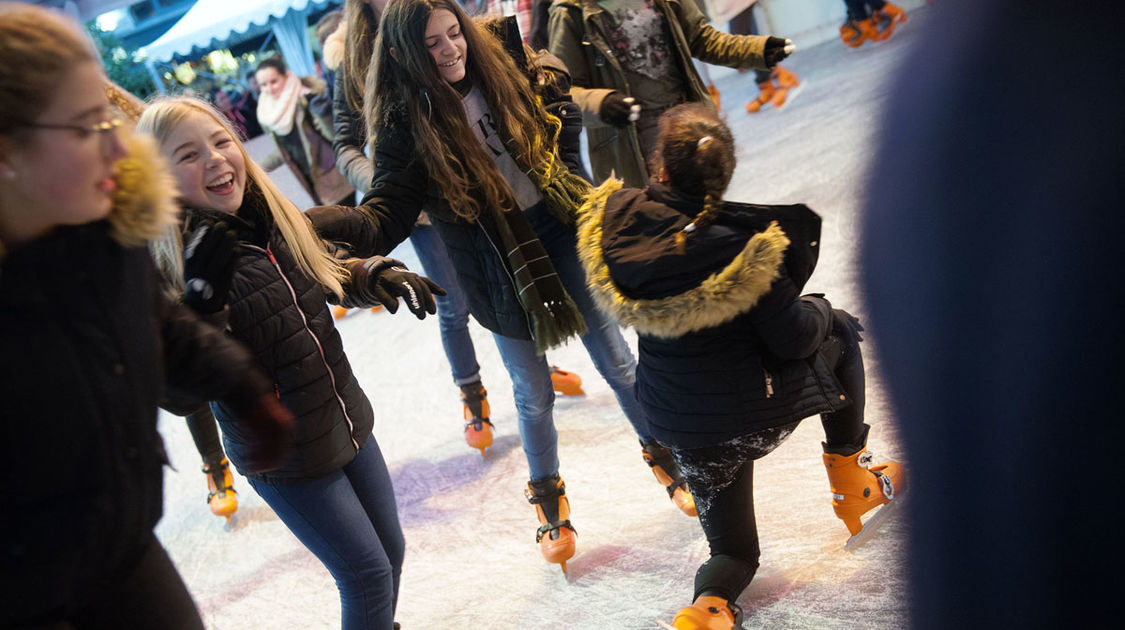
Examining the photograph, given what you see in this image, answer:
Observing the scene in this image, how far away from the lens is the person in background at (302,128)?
5098mm

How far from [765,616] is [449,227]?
4.10ft

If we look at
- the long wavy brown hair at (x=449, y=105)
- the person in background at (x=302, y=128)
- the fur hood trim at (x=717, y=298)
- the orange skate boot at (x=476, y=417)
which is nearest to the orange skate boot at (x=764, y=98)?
the person in background at (x=302, y=128)

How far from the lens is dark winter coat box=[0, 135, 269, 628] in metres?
1.07

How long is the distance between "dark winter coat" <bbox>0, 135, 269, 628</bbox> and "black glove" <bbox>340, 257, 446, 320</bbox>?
2.40 ft

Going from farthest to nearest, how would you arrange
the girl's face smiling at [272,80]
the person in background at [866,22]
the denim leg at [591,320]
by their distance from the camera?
1. the person in background at [866,22]
2. the girl's face smiling at [272,80]
3. the denim leg at [591,320]

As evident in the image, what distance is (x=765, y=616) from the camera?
83.7 inches

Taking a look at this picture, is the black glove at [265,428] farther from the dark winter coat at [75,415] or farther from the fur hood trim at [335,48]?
the fur hood trim at [335,48]

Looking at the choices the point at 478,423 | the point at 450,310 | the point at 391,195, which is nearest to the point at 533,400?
the point at 391,195

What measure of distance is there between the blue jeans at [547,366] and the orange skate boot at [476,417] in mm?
714

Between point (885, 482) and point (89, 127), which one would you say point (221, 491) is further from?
point (89, 127)

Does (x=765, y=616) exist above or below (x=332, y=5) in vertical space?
below

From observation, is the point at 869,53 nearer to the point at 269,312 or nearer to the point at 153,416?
the point at 269,312

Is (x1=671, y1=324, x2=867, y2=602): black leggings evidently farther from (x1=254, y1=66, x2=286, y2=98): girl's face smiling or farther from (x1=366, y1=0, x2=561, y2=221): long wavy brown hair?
(x1=254, y1=66, x2=286, y2=98): girl's face smiling

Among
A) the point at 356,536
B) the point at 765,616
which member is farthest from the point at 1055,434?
the point at 765,616
